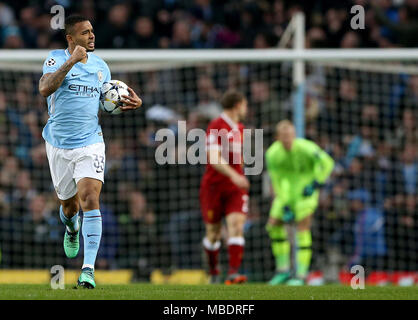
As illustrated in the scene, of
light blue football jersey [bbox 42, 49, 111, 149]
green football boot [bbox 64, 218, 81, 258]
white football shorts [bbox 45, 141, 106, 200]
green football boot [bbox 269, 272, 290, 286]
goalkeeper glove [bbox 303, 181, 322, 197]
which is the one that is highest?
light blue football jersey [bbox 42, 49, 111, 149]

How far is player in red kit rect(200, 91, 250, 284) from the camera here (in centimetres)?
1154

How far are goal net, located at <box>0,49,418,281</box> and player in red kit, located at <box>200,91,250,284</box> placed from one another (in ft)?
6.04

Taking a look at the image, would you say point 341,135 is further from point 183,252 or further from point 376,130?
point 183,252

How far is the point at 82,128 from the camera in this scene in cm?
827

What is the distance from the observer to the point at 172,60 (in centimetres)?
1331

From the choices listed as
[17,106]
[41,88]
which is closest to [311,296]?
[41,88]

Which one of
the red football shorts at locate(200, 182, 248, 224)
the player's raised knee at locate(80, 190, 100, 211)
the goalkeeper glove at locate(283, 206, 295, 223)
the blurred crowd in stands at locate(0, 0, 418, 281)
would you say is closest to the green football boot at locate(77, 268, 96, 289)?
the player's raised knee at locate(80, 190, 100, 211)

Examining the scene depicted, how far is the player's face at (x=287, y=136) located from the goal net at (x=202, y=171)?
1129 millimetres

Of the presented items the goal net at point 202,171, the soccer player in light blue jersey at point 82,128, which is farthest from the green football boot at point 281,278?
the soccer player in light blue jersey at point 82,128

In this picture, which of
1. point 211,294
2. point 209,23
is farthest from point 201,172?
point 211,294

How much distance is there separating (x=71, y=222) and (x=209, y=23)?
31.6 feet

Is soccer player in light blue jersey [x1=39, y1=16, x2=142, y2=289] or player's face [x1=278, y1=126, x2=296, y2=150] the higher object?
soccer player in light blue jersey [x1=39, y1=16, x2=142, y2=289]

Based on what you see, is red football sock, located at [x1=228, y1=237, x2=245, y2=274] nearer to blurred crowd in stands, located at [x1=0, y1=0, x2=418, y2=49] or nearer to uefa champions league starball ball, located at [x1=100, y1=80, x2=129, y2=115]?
uefa champions league starball ball, located at [x1=100, y1=80, x2=129, y2=115]

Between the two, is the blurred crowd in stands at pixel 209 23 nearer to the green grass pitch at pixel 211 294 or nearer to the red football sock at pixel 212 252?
the red football sock at pixel 212 252
